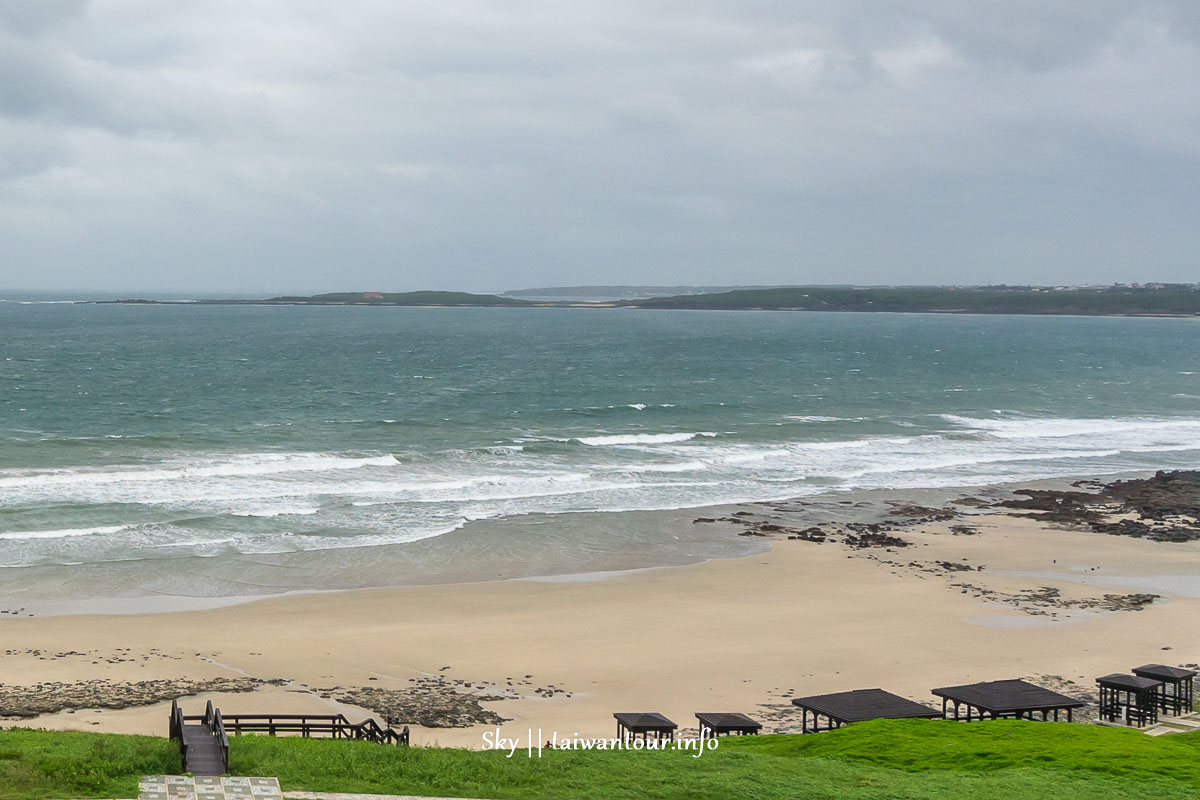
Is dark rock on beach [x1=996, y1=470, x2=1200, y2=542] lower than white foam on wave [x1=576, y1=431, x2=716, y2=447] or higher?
lower

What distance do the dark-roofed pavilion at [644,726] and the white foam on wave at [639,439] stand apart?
37599 mm

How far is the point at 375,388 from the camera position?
82.5 metres

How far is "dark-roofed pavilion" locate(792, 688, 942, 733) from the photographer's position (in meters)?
20.1

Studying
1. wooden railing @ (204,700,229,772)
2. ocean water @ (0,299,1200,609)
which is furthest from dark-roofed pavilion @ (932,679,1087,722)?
ocean water @ (0,299,1200,609)

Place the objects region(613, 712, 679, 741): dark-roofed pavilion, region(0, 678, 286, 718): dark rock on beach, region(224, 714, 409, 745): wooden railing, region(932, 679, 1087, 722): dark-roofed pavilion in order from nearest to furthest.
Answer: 1. region(224, 714, 409, 745): wooden railing
2. region(613, 712, 679, 741): dark-roofed pavilion
3. region(932, 679, 1087, 722): dark-roofed pavilion
4. region(0, 678, 286, 718): dark rock on beach

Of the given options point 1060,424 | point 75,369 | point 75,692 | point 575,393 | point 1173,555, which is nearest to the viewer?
point 75,692

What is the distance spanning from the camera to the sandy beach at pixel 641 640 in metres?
23.5

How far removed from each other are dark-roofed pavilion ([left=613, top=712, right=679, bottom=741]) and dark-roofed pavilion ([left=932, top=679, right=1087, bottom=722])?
5.75 metres

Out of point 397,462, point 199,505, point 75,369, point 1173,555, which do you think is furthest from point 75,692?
point 75,369

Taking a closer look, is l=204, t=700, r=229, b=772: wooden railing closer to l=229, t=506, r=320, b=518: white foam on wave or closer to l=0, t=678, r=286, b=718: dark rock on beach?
l=0, t=678, r=286, b=718: dark rock on beach

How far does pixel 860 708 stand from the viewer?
20516 millimetres

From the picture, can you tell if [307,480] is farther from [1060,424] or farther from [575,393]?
[1060,424]

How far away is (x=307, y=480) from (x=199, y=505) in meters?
6.10

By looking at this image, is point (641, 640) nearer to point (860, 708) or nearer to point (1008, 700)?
point (860, 708)
